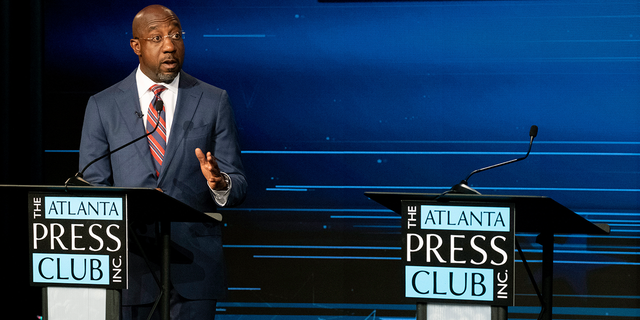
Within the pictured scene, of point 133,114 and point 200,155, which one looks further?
point 133,114

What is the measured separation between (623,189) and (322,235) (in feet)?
5.92

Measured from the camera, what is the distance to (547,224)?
2094 mm

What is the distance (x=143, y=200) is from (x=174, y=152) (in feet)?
1.44

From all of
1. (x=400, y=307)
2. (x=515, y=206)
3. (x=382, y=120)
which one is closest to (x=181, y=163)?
(x=515, y=206)

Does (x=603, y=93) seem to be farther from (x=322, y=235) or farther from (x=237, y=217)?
(x=237, y=217)

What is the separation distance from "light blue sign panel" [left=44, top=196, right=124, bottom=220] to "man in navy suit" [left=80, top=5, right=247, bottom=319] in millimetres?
303

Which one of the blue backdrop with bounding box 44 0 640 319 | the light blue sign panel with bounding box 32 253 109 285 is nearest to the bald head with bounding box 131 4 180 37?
the light blue sign panel with bounding box 32 253 109 285

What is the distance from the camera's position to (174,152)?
233 cm

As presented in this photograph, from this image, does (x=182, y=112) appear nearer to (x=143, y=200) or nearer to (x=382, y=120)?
(x=143, y=200)

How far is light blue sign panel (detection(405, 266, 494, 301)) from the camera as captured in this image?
187cm

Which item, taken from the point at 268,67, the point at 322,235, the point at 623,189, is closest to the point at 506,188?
the point at 623,189

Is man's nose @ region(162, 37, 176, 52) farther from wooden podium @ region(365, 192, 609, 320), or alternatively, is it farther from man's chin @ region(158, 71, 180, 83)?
wooden podium @ region(365, 192, 609, 320)

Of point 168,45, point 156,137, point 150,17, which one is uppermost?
point 150,17

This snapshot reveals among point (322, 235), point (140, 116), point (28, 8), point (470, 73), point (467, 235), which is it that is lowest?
point (322, 235)
